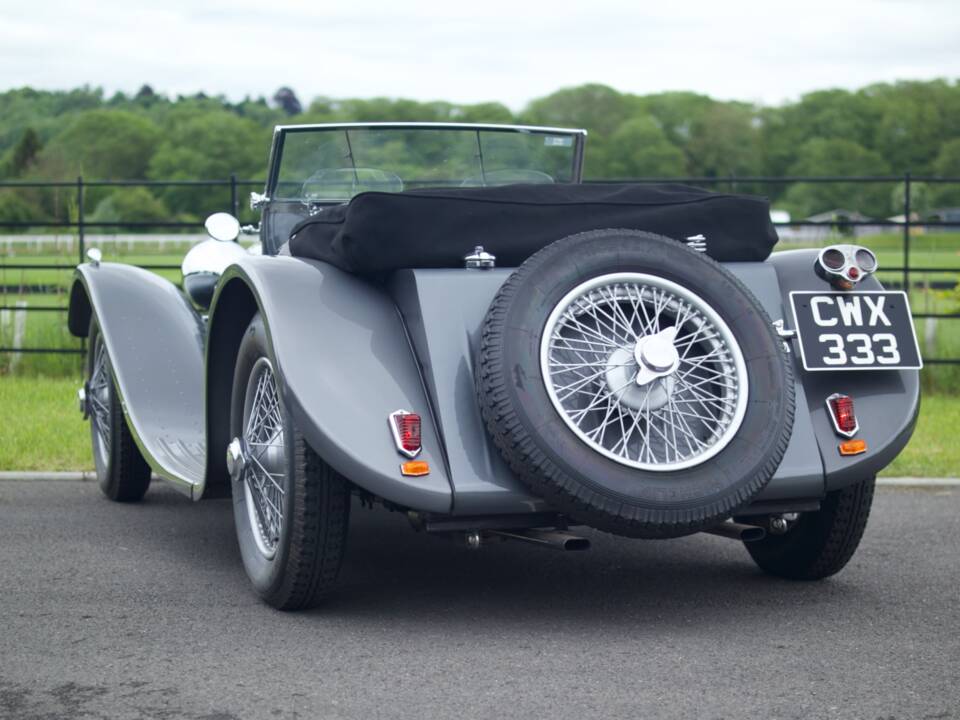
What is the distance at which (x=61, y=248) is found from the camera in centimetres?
1309

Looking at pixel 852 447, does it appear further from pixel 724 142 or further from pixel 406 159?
pixel 724 142

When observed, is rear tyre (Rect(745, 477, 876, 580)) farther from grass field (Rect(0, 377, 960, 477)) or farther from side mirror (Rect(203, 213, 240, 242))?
side mirror (Rect(203, 213, 240, 242))

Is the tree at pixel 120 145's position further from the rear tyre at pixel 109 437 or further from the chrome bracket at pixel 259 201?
the chrome bracket at pixel 259 201

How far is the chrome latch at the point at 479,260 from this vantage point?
426cm

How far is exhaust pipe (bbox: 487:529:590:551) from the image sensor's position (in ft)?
12.9

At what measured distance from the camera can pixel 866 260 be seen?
449 centimetres

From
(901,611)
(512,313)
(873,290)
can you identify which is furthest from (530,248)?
(901,611)

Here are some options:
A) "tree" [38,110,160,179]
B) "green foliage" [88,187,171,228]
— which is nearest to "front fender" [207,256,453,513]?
"green foliage" [88,187,171,228]

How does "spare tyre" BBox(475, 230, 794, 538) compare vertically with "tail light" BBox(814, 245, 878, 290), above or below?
below

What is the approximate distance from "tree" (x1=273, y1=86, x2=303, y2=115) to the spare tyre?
2932 inches

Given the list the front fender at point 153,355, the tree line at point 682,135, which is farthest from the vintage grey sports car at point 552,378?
the tree line at point 682,135

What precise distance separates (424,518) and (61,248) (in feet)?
33.0

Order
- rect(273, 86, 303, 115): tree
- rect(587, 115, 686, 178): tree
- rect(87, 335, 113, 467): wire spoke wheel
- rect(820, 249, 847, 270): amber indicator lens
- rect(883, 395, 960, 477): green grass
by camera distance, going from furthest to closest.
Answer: rect(273, 86, 303, 115): tree, rect(587, 115, 686, 178): tree, rect(883, 395, 960, 477): green grass, rect(87, 335, 113, 467): wire spoke wheel, rect(820, 249, 847, 270): amber indicator lens

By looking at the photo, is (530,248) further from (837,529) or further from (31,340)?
(31,340)
